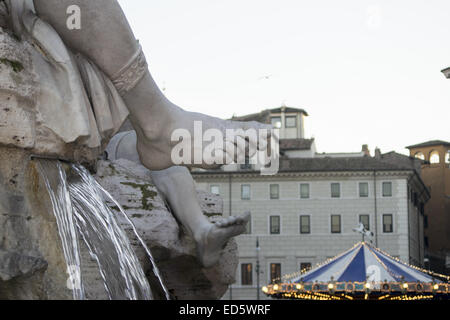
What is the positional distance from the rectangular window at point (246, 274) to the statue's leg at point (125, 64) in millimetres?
53994

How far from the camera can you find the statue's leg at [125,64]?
2961mm

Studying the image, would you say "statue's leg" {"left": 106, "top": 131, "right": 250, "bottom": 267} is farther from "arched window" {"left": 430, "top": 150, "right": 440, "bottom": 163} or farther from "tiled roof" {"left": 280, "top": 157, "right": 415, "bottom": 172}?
"arched window" {"left": 430, "top": 150, "right": 440, "bottom": 163}

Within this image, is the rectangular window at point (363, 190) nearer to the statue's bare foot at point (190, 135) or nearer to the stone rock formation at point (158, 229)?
the stone rock formation at point (158, 229)

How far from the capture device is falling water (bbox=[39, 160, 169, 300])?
2.97m

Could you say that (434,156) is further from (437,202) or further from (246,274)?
(246,274)

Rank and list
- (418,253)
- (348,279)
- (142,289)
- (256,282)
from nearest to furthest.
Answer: (142,289) → (348,279) → (256,282) → (418,253)

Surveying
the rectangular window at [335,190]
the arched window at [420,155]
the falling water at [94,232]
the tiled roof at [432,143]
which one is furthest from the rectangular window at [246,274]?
the falling water at [94,232]

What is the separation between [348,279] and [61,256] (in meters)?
21.1

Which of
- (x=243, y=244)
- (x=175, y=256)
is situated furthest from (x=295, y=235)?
(x=175, y=256)

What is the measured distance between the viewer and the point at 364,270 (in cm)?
2330

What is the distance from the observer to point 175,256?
5648 mm

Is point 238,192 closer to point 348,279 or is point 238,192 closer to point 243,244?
point 243,244

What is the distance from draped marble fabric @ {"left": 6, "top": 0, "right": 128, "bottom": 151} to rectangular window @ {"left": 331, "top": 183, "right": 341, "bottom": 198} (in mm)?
56227

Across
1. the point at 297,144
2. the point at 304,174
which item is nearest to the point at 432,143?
the point at 297,144
